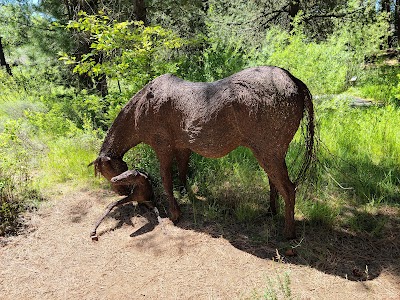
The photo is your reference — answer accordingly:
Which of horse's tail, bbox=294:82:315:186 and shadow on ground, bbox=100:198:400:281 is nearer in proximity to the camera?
shadow on ground, bbox=100:198:400:281

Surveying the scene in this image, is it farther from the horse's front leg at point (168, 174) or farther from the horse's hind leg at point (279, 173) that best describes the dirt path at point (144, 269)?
the horse's hind leg at point (279, 173)

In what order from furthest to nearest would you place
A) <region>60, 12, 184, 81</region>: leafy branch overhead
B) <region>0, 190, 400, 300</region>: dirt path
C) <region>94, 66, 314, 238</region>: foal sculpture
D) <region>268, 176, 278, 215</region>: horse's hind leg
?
<region>60, 12, 184, 81</region>: leafy branch overhead, <region>268, 176, 278, 215</region>: horse's hind leg, <region>94, 66, 314, 238</region>: foal sculpture, <region>0, 190, 400, 300</region>: dirt path

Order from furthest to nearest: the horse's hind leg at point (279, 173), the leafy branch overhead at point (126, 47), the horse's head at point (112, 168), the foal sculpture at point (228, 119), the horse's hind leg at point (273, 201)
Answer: the leafy branch overhead at point (126, 47), the horse's head at point (112, 168), the horse's hind leg at point (273, 201), the horse's hind leg at point (279, 173), the foal sculpture at point (228, 119)

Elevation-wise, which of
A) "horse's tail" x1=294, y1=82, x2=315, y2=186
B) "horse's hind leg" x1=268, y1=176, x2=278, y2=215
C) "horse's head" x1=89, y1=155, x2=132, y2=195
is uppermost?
"horse's tail" x1=294, y1=82, x2=315, y2=186

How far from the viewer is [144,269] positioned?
2836mm

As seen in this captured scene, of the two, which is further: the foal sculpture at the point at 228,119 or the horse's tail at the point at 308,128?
the horse's tail at the point at 308,128

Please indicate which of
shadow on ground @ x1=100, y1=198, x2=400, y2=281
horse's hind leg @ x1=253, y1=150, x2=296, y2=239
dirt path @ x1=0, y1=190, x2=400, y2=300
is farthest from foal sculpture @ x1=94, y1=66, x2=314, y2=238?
dirt path @ x1=0, y1=190, x2=400, y2=300

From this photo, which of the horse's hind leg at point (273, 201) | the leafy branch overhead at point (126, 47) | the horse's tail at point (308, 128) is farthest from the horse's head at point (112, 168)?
the horse's tail at point (308, 128)

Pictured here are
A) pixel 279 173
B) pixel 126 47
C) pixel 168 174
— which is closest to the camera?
pixel 279 173

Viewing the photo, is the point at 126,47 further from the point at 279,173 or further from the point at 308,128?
the point at 279,173

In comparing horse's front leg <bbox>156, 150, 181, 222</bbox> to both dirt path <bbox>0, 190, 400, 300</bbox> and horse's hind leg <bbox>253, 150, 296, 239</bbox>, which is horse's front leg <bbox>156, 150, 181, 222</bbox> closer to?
dirt path <bbox>0, 190, 400, 300</bbox>

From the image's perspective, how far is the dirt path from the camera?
247 centimetres

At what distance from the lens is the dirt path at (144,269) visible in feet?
8.11

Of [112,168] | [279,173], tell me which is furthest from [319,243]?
[112,168]
